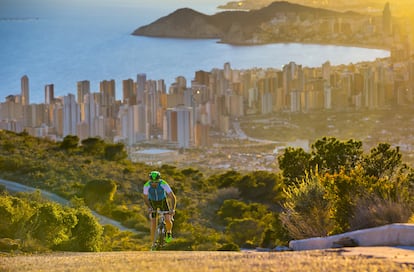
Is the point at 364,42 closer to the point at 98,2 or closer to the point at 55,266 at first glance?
the point at 98,2

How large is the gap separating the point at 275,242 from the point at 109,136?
28447 millimetres

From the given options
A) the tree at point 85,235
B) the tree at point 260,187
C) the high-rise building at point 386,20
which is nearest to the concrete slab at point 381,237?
the tree at point 85,235

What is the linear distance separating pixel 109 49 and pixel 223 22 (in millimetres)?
6948

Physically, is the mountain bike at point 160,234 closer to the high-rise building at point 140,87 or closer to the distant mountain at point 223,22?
the high-rise building at point 140,87

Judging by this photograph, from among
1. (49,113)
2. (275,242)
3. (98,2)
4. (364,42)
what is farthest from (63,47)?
(275,242)

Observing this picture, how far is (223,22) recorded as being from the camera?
5072cm

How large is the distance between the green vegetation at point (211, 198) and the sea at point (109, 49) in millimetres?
25566

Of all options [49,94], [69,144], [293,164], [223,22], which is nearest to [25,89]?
[49,94]

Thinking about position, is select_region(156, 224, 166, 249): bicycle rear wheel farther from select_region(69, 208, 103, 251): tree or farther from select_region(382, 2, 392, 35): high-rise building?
select_region(382, 2, 392, 35): high-rise building

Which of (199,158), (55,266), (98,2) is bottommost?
(199,158)

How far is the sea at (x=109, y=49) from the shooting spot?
4772cm

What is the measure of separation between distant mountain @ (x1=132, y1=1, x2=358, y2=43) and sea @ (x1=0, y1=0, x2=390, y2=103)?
18.7 inches

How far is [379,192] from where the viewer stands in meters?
7.25

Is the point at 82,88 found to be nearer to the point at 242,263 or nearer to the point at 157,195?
the point at 157,195
